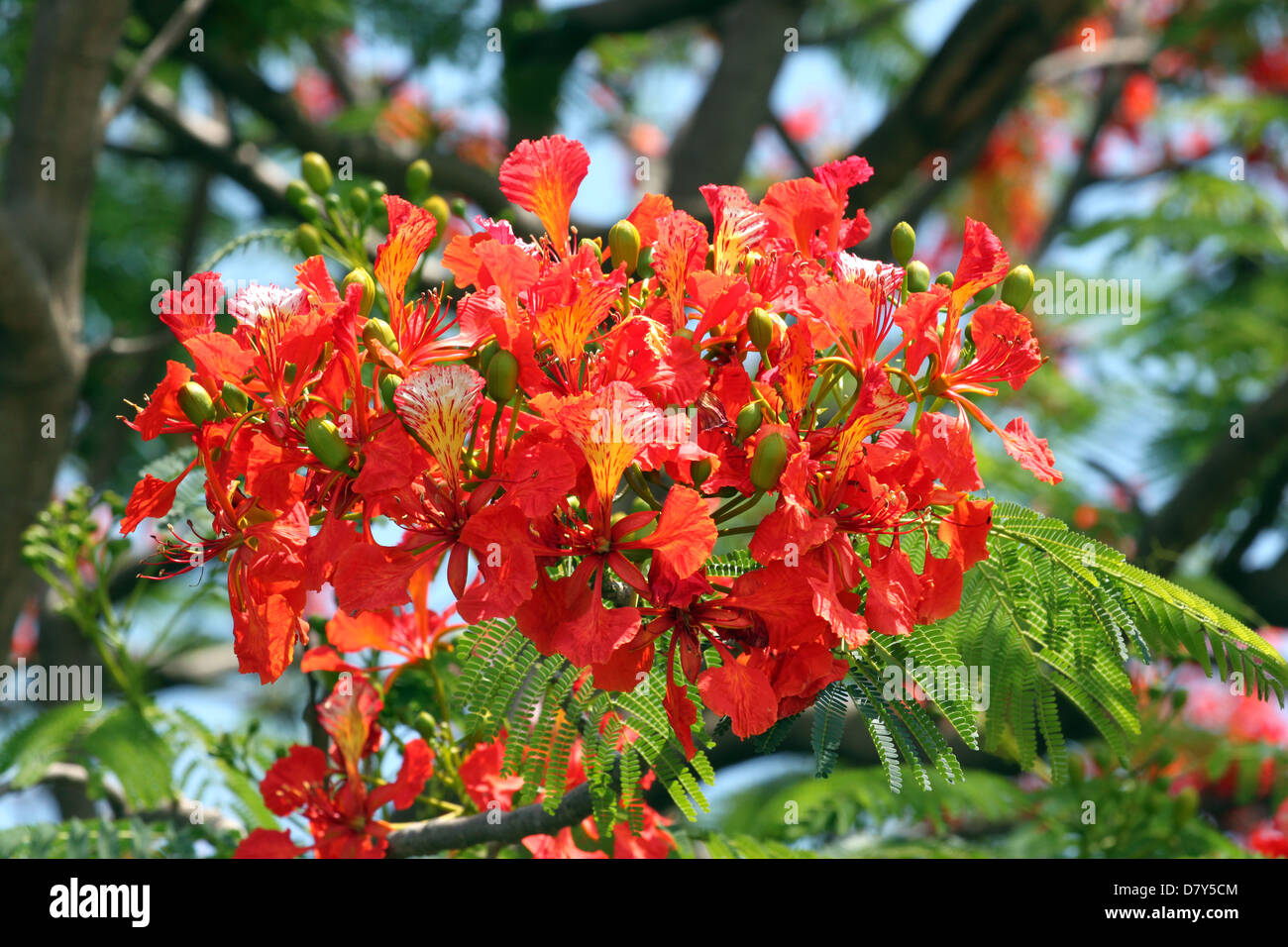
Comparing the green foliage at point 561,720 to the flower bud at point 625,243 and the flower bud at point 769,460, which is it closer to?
the flower bud at point 769,460

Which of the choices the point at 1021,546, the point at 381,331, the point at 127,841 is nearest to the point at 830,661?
the point at 1021,546

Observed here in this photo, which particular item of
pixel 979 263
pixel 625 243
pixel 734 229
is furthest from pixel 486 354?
pixel 979 263

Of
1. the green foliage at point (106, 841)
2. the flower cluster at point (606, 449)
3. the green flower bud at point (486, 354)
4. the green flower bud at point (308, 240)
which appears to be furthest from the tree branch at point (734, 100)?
the green flower bud at point (486, 354)

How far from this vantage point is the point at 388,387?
1473 millimetres

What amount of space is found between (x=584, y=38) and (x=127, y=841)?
412 centimetres

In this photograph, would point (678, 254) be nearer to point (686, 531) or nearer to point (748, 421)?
point (748, 421)

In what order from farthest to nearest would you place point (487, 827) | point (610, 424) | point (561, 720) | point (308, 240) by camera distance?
point (308, 240) → point (487, 827) → point (561, 720) → point (610, 424)

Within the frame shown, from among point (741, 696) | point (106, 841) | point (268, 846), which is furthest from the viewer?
point (106, 841)

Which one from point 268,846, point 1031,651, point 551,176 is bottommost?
point 268,846

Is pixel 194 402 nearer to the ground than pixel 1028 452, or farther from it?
farther from it

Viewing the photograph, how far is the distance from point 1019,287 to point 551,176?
0.71 meters

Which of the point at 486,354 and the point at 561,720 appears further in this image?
the point at 561,720

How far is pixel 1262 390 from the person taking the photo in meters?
5.61

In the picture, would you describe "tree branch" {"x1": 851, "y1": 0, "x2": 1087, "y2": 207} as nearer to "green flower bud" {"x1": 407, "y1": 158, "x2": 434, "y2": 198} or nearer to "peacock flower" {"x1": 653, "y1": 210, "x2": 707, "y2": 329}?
"green flower bud" {"x1": 407, "y1": 158, "x2": 434, "y2": 198}
